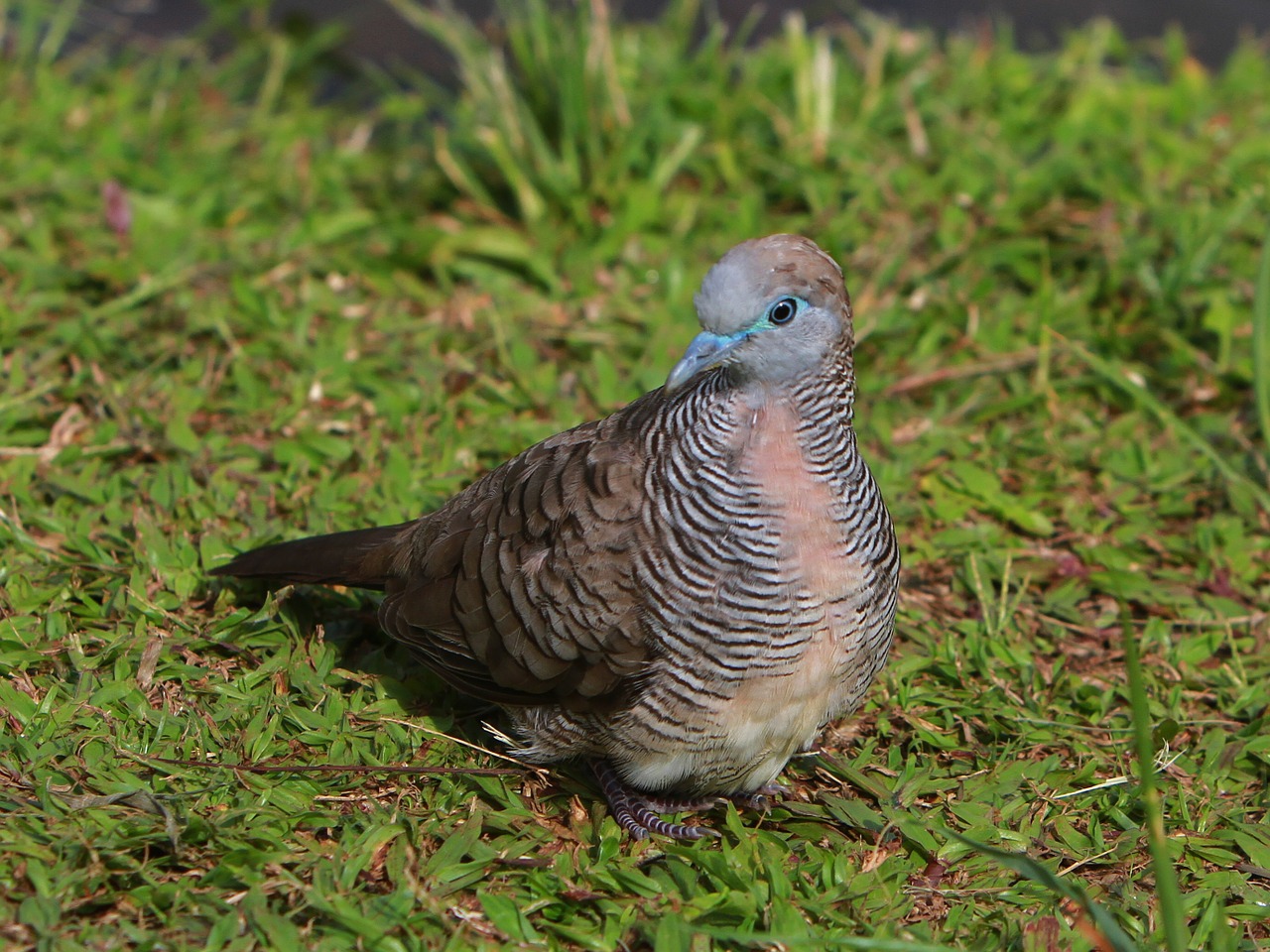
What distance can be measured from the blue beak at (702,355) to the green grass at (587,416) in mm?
959

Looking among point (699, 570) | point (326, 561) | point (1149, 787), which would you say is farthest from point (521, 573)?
point (1149, 787)

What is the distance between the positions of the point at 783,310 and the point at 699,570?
1.96 feet

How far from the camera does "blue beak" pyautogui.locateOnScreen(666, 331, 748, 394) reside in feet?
9.66

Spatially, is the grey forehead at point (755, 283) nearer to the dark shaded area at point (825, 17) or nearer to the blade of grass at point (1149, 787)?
the blade of grass at point (1149, 787)

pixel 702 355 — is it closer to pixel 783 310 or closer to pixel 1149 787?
pixel 783 310

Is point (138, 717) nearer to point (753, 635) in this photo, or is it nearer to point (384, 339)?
point (753, 635)

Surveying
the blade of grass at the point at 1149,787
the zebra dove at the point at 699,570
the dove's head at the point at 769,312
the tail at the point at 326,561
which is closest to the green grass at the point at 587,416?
the blade of grass at the point at 1149,787

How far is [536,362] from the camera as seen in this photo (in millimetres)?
5059

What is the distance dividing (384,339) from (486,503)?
176 cm

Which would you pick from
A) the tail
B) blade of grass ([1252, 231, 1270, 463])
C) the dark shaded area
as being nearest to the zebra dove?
the tail

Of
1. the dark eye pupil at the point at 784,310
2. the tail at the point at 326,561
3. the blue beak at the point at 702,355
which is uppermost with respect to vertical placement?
the dark eye pupil at the point at 784,310

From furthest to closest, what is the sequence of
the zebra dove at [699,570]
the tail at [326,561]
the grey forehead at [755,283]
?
the tail at [326,561] → the zebra dove at [699,570] → the grey forehead at [755,283]

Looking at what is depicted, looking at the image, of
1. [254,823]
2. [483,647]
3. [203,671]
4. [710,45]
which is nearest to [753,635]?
[483,647]

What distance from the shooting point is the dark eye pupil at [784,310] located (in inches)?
116
